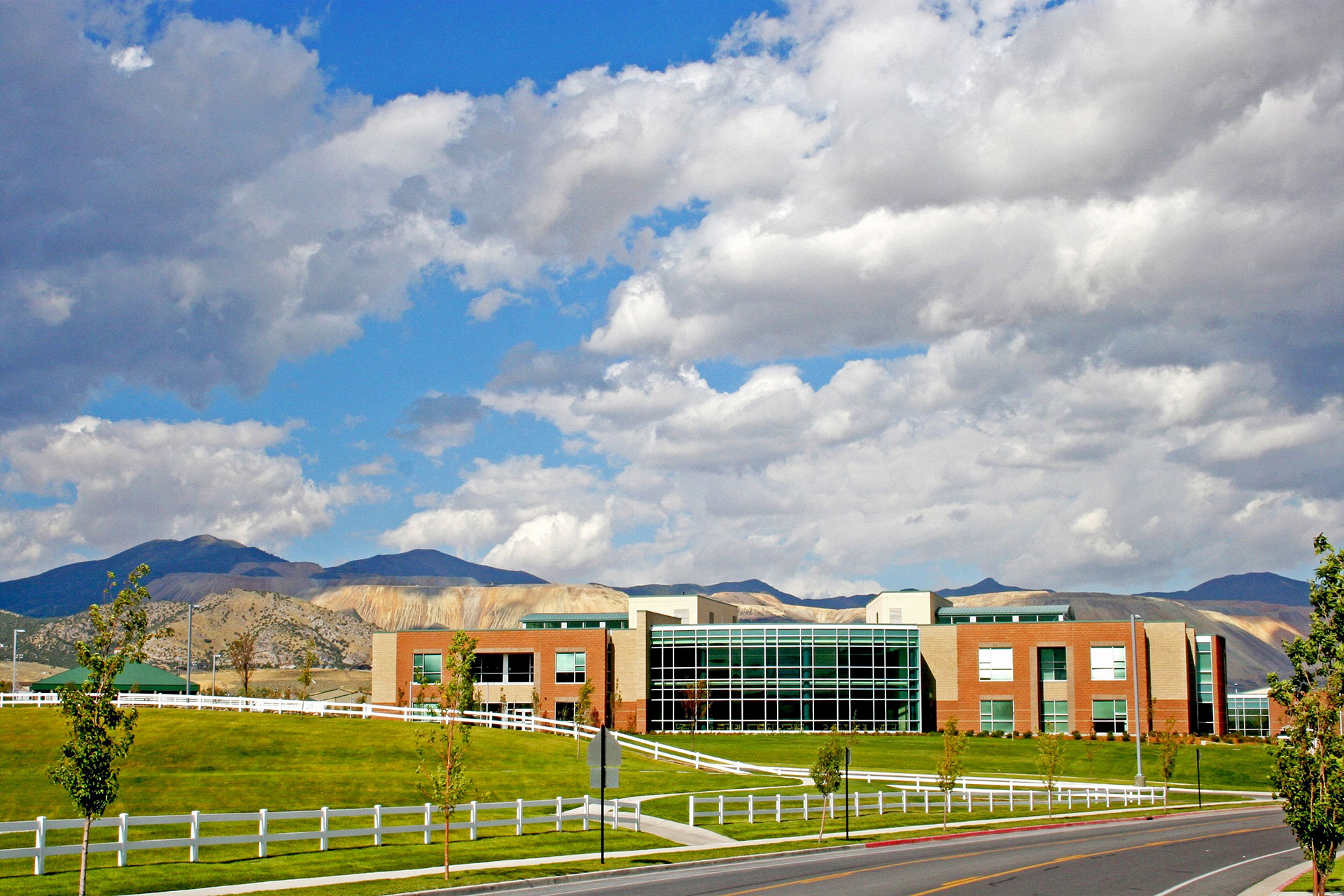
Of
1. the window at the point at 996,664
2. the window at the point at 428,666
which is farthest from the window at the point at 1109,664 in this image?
the window at the point at 428,666

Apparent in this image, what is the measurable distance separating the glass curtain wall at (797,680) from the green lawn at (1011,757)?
8.82 meters

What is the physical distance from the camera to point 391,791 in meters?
45.9

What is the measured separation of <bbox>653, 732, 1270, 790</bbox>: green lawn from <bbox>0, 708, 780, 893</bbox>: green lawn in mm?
12943

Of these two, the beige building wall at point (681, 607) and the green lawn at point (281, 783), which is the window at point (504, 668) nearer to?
the beige building wall at point (681, 607)

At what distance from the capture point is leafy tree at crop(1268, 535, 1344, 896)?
69.3 ft

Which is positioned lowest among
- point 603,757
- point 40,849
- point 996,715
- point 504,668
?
point 996,715

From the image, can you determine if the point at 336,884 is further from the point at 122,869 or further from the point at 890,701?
the point at 890,701

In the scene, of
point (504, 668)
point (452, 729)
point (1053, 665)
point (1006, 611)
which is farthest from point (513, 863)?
point (1006, 611)

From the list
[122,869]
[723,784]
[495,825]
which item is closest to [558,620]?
[723,784]

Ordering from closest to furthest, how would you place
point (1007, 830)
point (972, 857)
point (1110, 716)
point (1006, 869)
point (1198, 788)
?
point (1006, 869) < point (972, 857) < point (1007, 830) < point (1198, 788) < point (1110, 716)

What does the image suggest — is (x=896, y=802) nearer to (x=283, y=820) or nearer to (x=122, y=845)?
(x=283, y=820)

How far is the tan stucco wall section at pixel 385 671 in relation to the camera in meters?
99.4

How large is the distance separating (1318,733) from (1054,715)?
74442 mm

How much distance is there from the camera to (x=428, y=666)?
98375mm
